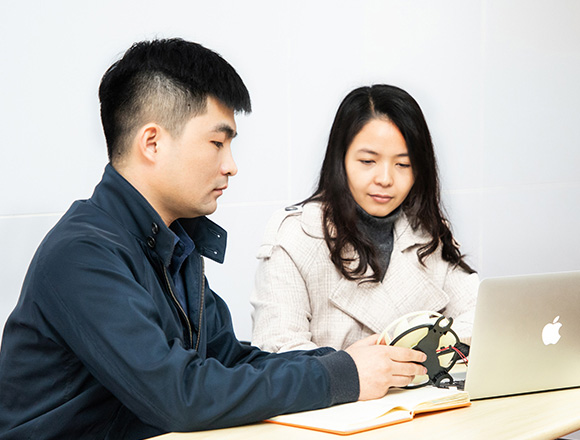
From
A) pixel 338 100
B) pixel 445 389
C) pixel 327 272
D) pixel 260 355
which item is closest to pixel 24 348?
pixel 260 355

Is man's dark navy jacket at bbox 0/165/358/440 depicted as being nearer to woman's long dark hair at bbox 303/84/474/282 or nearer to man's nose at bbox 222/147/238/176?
man's nose at bbox 222/147/238/176

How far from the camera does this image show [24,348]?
1.40 m

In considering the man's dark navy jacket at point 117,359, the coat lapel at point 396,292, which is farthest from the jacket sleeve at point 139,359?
the coat lapel at point 396,292

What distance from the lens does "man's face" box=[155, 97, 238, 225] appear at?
1554 mm

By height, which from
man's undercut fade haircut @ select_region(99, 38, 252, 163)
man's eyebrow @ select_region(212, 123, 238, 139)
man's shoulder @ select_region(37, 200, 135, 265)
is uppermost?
man's undercut fade haircut @ select_region(99, 38, 252, 163)

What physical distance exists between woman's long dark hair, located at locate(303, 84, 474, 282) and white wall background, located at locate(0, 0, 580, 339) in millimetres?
548

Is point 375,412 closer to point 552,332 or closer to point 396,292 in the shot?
point 552,332

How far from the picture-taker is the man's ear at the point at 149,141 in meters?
1.55

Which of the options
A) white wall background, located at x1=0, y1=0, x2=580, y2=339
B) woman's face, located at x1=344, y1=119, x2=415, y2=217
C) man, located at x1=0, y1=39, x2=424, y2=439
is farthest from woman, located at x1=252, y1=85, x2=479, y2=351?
white wall background, located at x1=0, y1=0, x2=580, y2=339

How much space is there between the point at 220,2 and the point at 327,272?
1.00 meters

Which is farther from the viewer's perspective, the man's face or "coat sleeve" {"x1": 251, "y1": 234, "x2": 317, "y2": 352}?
"coat sleeve" {"x1": 251, "y1": 234, "x2": 317, "y2": 352}

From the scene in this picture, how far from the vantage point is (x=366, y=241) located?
2.23 meters

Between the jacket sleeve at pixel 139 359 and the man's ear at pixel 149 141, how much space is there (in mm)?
260

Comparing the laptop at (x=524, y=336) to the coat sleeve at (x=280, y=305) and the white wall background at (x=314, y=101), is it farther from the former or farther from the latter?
the white wall background at (x=314, y=101)
